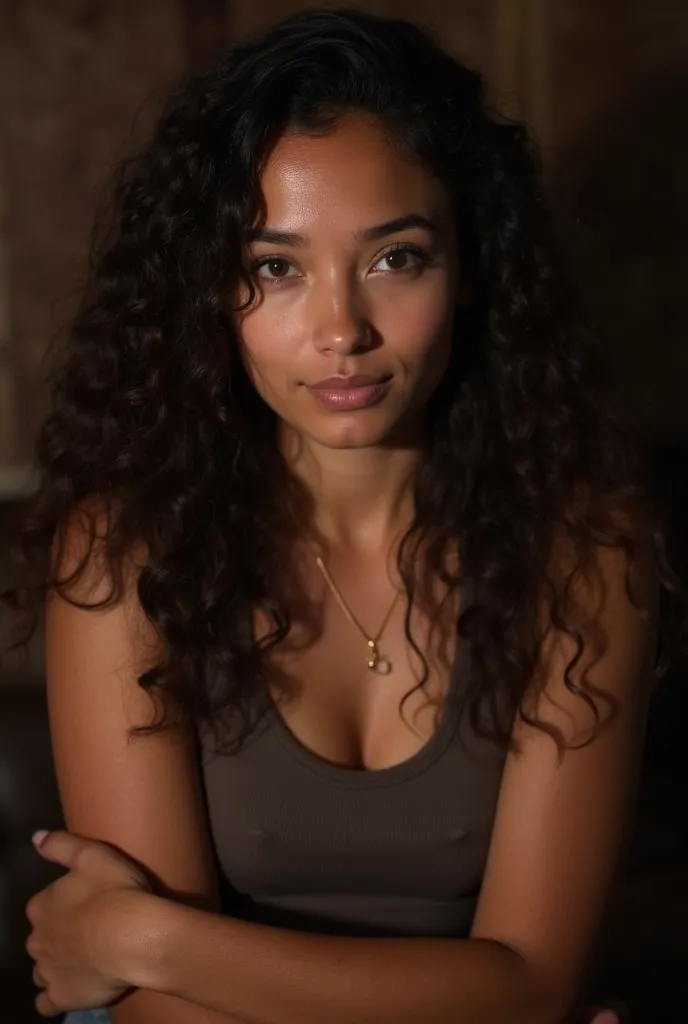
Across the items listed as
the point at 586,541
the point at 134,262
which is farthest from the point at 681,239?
the point at 134,262

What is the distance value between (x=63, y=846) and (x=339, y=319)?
55 centimetres

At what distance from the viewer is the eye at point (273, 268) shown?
54.4 inches

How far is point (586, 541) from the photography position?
148cm

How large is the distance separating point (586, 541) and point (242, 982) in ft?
1.72

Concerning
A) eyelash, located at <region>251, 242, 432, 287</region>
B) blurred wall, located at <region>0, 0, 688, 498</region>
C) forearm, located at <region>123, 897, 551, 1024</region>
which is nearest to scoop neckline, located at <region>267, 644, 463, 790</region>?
forearm, located at <region>123, 897, 551, 1024</region>

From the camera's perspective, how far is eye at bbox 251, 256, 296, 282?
138 centimetres

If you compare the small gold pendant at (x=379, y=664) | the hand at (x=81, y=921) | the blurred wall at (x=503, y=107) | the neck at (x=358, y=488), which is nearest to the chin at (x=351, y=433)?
the neck at (x=358, y=488)

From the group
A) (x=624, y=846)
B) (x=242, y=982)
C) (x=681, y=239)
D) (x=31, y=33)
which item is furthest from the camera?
(x=681, y=239)

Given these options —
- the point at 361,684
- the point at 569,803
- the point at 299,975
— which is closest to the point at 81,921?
the point at 299,975

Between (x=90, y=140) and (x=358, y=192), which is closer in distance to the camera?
(x=358, y=192)

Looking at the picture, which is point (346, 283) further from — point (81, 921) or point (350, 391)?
point (81, 921)

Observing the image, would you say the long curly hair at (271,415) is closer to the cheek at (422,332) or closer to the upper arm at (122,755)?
the upper arm at (122,755)

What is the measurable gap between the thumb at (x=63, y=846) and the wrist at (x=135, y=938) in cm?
8

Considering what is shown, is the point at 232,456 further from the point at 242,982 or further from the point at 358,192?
the point at 242,982
